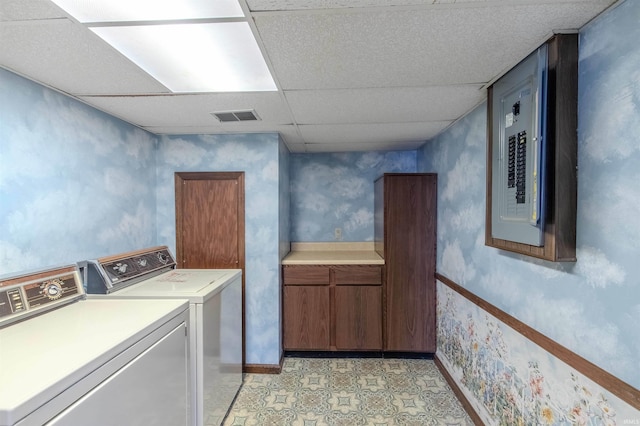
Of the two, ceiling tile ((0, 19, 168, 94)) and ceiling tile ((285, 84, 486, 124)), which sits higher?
ceiling tile ((0, 19, 168, 94))

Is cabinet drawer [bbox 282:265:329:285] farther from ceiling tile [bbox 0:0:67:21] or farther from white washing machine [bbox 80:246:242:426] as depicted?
ceiling tile [bbox 0:0:67:21]

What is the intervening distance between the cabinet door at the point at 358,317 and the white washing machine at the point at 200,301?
0.96 metres

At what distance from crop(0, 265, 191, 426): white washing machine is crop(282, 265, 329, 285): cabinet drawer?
124 centimetres

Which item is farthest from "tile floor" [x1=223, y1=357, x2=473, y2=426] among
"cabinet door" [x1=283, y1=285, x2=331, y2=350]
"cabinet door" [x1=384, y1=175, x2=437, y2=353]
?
"cabinet door" [x1=384, y1=175, x2=437, y2=353]

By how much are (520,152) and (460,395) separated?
184 centimetres

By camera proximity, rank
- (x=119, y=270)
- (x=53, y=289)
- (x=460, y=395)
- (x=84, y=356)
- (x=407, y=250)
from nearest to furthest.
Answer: (x=84, y=356) → (x=53, y=289) → (x=119, y=270) → (x=460, y=395) → (x=407, y=250)

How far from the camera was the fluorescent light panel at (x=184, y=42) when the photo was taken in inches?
39.5

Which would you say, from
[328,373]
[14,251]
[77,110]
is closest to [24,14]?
[77,110]

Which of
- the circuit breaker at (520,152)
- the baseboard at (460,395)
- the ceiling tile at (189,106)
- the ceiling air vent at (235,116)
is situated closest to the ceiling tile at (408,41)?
the circuit breaker at (520,152)

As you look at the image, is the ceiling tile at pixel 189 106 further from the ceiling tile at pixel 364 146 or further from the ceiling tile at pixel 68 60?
the ceiling tile at pixel 364 146

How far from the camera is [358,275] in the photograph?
2797 millimetres

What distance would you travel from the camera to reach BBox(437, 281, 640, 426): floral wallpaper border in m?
1.07

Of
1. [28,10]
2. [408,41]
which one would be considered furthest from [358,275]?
[28,10]

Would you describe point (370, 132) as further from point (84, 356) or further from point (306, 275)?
point (84, 356)
